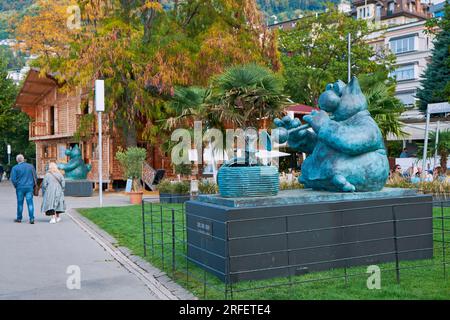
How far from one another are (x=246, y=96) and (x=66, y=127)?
70.5 feet

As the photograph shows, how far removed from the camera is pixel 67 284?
7.60m

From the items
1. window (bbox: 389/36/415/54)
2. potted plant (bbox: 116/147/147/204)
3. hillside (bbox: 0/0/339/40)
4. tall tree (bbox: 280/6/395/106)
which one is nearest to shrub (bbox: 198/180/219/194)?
potted plant (bbox: 116/147/147/204)

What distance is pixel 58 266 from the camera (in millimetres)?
9016

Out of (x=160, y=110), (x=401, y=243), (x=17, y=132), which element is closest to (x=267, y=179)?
(x=401, y=243)

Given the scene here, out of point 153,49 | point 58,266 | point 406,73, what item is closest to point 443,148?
point 153,49

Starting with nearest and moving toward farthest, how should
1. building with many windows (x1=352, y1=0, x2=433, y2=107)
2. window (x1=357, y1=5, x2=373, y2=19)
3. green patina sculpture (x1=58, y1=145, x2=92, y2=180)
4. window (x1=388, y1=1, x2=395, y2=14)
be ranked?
green patina sculpture (x1=58, y1=145, x2=92, y2=180) → building with many windows (x1=352, y1=0, x2=433, y2=107) → window (x1=357, y1=5, x2=373, y2=19) → window (x1=388, y1=1, x2=395, y2=14)

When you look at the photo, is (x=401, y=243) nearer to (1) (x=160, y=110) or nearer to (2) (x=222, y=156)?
(2) (x=222, y=156)

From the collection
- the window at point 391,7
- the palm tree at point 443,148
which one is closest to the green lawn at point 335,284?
the palm tree at point 443,148

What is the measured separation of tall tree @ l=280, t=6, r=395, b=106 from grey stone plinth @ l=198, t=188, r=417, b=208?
34.4 m

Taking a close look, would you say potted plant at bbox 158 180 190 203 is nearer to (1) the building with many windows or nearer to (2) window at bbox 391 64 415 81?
(1) the building with many windows

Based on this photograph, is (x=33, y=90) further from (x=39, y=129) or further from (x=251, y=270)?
(x=251, y=270)

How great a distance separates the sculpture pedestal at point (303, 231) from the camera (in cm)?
729

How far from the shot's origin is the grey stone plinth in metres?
7.49
